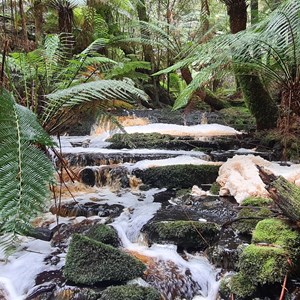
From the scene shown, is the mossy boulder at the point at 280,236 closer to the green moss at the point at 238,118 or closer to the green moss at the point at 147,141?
the green moss at the point at 147,141

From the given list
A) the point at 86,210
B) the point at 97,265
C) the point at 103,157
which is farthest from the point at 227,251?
the point at 103,157

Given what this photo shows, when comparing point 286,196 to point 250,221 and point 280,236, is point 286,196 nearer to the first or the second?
point 280,236

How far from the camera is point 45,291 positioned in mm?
2342

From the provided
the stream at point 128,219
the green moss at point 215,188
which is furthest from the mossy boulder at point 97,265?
the green moss at point 215,188

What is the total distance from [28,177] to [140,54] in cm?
908

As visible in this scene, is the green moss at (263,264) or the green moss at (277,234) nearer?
the green moss at (263,264)

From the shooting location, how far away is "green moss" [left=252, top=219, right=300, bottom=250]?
2189 mm

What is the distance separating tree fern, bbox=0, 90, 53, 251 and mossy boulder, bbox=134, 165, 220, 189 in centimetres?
279

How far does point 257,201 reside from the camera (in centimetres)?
318

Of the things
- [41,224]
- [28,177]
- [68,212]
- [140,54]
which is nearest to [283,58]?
[68,212]

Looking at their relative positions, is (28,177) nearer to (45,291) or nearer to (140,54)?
(45,291)

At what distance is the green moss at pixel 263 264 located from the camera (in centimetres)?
208

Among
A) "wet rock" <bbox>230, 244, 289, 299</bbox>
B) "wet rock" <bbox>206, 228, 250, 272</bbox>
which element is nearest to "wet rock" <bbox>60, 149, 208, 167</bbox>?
"wet rock" <bbox>206, 228, 250, 272</bbox>

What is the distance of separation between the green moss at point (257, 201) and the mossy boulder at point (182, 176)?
1.06 m
